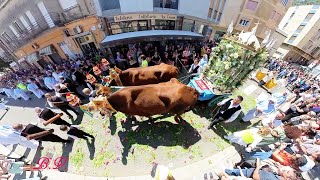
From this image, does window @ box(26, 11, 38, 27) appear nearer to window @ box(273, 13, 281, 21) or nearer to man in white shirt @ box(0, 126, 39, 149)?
man in white shirt @ box(0, 126, 39, 149)

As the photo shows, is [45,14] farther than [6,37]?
No

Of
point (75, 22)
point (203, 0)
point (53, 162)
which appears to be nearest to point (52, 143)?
point (53, 162)

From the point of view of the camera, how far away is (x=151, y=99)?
6629 millimetres

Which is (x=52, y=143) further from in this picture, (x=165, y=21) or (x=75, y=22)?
(x=165, y=21)

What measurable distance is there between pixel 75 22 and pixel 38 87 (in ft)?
17.8

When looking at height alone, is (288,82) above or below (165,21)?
below

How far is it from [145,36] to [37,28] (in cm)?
889

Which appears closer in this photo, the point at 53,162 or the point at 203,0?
the point at 53,162

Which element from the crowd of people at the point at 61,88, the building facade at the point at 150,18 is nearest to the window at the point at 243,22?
the building facade at the point at 150,18

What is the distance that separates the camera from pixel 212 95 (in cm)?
810

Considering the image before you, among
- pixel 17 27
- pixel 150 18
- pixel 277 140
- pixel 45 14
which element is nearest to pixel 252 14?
pixel 150 18

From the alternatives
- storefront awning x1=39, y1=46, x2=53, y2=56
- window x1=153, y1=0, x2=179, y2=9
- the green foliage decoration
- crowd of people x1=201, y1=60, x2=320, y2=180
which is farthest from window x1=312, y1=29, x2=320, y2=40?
storefront awning x1=39, y1=46, x2=53, y2=56

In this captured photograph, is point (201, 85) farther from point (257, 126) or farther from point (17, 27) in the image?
point (17, 27)

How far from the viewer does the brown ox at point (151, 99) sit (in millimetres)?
6613
